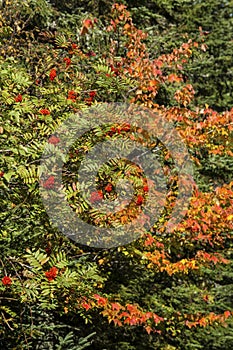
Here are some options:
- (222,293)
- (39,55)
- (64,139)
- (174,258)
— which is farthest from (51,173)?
(222,293)

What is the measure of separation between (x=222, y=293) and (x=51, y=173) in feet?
27.4

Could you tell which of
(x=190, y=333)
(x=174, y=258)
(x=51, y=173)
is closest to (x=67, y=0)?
(x=174, y=258)

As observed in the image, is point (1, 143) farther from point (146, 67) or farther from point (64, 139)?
point (146, 67)

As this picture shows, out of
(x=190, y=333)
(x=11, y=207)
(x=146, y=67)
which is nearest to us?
(x=11, y=207)

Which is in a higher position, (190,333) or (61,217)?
(61,217)

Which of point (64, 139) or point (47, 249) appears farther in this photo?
point (47, 249)

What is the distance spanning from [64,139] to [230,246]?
7.63m

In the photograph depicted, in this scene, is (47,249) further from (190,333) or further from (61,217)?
(190,333)

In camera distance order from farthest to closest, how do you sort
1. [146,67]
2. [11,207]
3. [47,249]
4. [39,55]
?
1. [39,55]
2. [146,67]
3. [47,249]
4. [11,207]

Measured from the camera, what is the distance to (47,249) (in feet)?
16.6

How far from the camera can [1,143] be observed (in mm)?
3990

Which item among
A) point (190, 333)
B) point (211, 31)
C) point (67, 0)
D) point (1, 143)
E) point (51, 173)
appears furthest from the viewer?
point (211, 31)

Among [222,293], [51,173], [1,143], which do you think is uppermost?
[1,143]

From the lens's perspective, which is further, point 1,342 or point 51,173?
point 1,342
